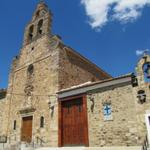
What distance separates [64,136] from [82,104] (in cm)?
273

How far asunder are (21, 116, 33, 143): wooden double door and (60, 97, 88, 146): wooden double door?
3.74 metres

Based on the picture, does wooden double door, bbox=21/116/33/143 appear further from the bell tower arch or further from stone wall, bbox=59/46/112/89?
the bell tower arch

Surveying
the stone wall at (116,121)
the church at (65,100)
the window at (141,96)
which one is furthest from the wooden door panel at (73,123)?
the window at (141,96)

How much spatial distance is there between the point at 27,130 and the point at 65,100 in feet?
16.2

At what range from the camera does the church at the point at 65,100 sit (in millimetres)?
12375

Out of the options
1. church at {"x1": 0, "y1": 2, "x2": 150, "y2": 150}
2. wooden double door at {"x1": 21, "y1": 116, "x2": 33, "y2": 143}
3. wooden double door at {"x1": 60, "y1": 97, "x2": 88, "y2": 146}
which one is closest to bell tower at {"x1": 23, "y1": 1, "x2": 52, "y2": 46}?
church at {"x1": 0, "y1": 2, "x2": 150, "y2": 150}

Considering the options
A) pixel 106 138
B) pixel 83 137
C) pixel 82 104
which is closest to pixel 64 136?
pixel 83 137

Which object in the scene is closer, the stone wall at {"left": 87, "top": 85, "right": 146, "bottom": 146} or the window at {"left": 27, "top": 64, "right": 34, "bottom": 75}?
the stone wall at {"left": 87, "top": 85, "right": 146, "bottom": 146}

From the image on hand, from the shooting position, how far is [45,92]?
17.6m

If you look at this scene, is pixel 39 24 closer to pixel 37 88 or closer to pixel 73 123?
pixel 37 88

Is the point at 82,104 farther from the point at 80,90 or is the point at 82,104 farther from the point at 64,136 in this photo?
the point at 64,136

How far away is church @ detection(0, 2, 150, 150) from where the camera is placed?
12375 mm

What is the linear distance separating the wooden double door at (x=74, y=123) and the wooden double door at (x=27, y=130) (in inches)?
147

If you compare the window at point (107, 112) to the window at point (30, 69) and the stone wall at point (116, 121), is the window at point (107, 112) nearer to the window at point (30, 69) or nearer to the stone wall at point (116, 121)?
the stone wall at point (116, 121)
